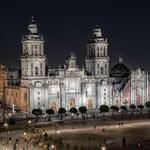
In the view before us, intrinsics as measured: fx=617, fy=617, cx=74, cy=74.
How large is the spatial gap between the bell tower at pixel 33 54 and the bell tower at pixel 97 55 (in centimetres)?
977

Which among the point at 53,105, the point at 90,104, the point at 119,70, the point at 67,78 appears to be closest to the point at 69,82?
the point at 67,78

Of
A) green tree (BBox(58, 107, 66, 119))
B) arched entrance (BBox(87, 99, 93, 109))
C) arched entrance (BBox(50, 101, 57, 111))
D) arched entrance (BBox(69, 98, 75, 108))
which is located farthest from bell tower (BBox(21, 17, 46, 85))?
arched entrance (BBox(87, 99, 93, 109))

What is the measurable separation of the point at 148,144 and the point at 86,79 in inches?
1328

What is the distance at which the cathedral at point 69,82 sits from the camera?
86.5 m

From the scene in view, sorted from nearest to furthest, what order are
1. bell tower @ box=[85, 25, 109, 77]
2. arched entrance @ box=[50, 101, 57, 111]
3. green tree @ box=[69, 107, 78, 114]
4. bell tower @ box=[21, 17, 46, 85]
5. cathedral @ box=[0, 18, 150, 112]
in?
green tree @ box=[69, 107, 78, 114], bell tower @ box=[21, 17, 46, 85], cathedral @ box=[0, 18, 150, 112], arched entrance @ box=[50, 101, 57, 111], bell tower @ box=[85, 25, 109, 77]

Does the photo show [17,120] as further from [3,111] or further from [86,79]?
[86,79]

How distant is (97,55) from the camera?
93.7 metres

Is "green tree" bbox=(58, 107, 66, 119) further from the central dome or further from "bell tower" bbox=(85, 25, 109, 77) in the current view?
the central dome

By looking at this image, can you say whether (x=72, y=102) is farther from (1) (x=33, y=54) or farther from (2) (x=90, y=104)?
(1) (x=33, y=54)

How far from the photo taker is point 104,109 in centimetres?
8612

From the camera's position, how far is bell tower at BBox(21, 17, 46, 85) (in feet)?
283

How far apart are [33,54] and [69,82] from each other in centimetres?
723

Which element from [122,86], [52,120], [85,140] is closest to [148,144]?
[85,140]

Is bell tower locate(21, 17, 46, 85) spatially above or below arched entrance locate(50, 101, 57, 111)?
above
